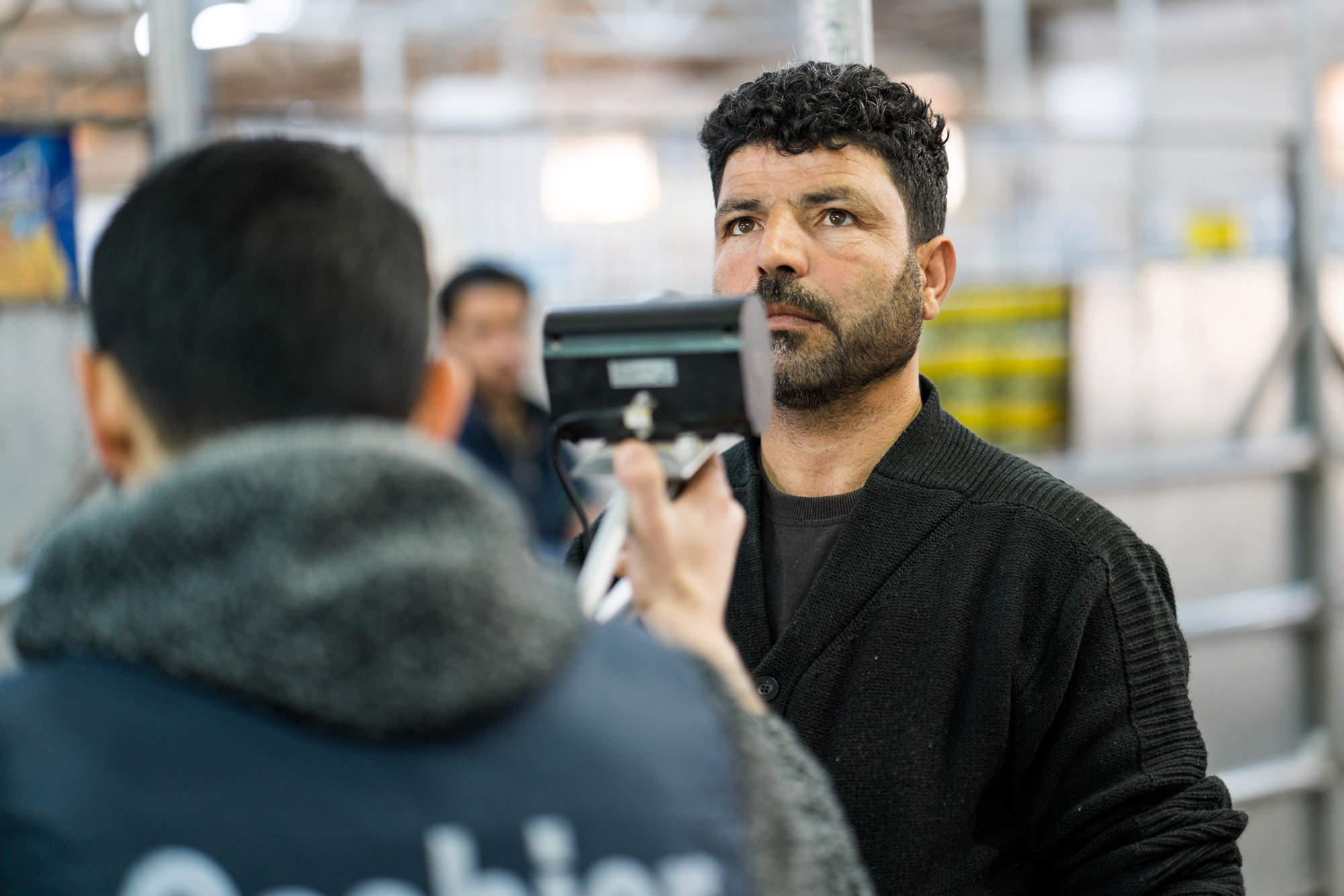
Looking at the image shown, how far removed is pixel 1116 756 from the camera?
53.4 inches

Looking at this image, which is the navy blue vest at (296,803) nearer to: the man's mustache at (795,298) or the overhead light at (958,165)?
the man's mustache at (795,298)

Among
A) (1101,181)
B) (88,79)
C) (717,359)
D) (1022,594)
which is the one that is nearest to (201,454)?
(717,359)

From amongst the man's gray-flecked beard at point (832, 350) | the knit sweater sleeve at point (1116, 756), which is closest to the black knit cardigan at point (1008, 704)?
the knit sweater sleeve at point (1116, 756)

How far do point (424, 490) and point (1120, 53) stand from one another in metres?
13.8

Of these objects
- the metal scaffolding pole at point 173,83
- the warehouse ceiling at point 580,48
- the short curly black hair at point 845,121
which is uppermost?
the warehouse ceiling at point 580,48

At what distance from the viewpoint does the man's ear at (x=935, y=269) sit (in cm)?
166

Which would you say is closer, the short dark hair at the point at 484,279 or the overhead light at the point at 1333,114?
the short dark hair at the point at 484,279

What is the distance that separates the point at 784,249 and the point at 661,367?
595 millimetres

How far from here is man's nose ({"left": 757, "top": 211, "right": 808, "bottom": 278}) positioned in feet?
5.06

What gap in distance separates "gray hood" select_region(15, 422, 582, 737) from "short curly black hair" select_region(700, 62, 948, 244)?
3.14 ft

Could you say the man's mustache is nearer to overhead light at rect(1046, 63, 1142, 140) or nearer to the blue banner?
the blue banner

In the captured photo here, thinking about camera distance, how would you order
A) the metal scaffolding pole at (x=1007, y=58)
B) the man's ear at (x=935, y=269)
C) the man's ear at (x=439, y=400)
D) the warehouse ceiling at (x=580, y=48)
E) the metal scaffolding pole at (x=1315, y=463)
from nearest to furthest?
the man's ear at (x=439, y=400) → the man's ear at (x=935, y=269) → the metal scaffolding pole at (x=1315, y=463) → the metal scaffolding pole at (x=1007, y=58) → the warehouse ceiling at (x=580, y=48)

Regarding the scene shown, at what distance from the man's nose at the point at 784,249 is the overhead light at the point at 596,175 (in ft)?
5.87

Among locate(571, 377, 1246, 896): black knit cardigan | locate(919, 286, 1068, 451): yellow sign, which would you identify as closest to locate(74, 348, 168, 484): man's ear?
locate(571, 377, 1246, 896): black knit cardigan
